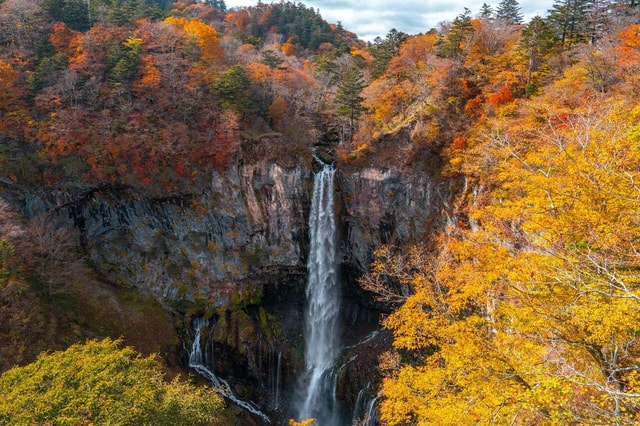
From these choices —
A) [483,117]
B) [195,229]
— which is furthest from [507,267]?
[195,229]

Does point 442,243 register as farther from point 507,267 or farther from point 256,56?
point 256,56

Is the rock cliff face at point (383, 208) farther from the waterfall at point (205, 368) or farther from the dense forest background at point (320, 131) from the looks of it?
the waterfall at point (205, 368)

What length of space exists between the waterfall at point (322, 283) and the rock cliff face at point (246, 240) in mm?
673

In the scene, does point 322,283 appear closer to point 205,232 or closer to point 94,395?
point 205,232

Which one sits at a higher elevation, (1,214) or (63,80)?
(63,80)

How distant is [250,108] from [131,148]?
896 centimetres

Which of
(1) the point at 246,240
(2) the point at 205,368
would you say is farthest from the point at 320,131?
(2) the point at 205,368

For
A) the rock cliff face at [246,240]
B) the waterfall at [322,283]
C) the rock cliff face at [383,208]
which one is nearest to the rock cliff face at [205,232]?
the rock cliff face at [246,240]

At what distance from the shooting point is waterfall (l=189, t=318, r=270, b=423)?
23094mm

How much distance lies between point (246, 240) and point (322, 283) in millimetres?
6509

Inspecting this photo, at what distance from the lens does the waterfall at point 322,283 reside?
25128mm

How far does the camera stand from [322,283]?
26.4 metres

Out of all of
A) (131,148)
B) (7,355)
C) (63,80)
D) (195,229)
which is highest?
(63,80)

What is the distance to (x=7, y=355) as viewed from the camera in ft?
52.5
